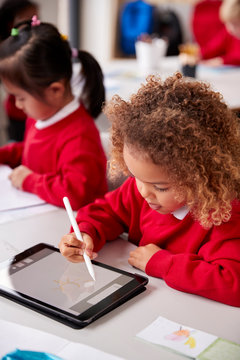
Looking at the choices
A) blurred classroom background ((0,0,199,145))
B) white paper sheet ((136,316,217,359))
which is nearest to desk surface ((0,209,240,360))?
white paper sheet ((136,316,217,359))

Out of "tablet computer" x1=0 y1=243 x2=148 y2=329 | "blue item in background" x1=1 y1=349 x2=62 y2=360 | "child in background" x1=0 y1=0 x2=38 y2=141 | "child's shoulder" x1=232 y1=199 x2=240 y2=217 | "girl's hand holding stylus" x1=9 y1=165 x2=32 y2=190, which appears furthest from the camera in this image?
"child in background" x1=0 y1=0 x2=38 y2=141

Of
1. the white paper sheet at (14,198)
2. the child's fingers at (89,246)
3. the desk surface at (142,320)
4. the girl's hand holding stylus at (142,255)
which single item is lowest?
the white paper sheet at (14,198)

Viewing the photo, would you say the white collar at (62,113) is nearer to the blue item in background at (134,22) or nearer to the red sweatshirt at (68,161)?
the red sweatshirt at (68,161)

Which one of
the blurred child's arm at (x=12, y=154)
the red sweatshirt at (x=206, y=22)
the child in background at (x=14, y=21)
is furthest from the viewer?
the red sweatshirt at (x=206, y=22)

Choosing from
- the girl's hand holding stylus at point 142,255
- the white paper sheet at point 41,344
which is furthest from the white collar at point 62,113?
the white paper sheet at point 41,344

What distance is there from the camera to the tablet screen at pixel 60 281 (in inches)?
40.0

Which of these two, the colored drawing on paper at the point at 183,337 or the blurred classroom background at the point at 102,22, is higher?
the blurred classroom background at the point at 102,22

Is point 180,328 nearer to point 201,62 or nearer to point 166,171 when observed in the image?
point 166,171

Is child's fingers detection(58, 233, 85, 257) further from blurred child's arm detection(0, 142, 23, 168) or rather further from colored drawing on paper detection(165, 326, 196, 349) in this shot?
blurred child's arm detection(0, 142, 23, 168)

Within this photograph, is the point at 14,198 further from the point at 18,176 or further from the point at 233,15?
the point at 233,15

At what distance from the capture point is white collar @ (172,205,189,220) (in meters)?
1.16

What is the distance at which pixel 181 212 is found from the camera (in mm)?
1174

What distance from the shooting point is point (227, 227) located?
110cm

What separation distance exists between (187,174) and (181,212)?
0.17 meters
